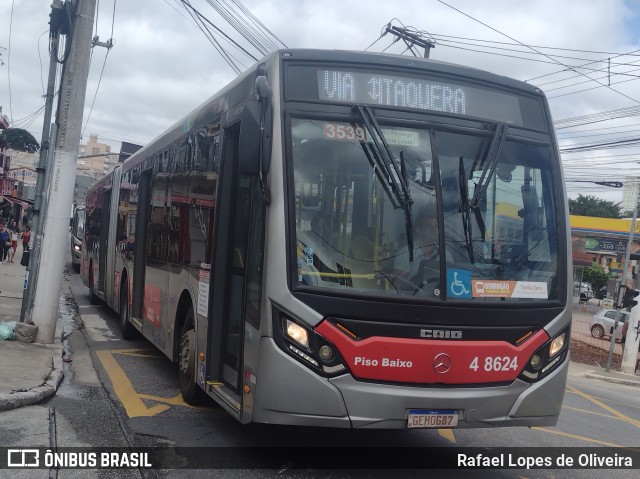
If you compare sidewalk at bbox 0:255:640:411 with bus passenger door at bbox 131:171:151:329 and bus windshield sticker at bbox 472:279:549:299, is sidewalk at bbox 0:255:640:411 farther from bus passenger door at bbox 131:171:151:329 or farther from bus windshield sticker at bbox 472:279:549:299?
bus windshield sticker at bbox 472:279:549:299

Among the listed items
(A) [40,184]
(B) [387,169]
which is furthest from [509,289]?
(A) [40,184]

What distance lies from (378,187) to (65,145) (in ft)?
21.8

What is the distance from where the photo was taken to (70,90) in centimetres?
1026

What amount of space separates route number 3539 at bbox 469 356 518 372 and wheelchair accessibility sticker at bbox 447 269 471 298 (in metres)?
0.50

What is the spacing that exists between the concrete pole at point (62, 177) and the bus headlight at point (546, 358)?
7.24m

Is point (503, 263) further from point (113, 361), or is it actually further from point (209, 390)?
point (113, 361)

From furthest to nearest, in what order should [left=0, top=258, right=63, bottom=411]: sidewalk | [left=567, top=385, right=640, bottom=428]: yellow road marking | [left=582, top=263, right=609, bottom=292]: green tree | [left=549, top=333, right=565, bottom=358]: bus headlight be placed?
1. [left=582, top=263, right=609, bottom=292]: green tree
2. [left=567, top=385, right=640, bottom=428]: yellow road marking
3. [left=0, top=258, right=63, bottom=411]: sidewalk
4. [left=549, top=333, right=565, bottom=358]: bus headlight

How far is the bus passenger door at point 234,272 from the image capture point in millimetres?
5508

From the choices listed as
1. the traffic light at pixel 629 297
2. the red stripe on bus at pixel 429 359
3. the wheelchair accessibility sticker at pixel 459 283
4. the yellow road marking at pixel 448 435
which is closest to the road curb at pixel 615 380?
the traffic light at pixel 629 297

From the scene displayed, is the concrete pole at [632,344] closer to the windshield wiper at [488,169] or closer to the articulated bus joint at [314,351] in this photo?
the windshield wiper at [488,169]

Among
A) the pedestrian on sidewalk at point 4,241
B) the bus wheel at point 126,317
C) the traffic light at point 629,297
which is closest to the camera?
the bus wheel at point 126,317

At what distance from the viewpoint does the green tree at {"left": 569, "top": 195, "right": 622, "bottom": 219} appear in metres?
86.8

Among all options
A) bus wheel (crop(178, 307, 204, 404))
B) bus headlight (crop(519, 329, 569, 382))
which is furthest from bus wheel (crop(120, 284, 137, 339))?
bus headlight (crop(519, 329, 569, 382))

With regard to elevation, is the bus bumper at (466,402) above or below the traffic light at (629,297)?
below
